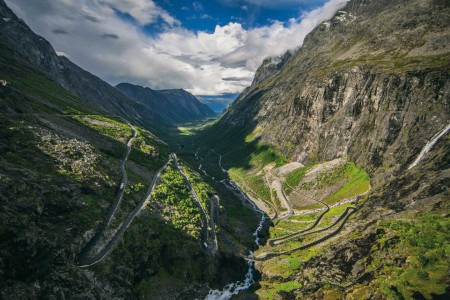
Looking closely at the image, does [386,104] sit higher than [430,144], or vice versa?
[386,104]

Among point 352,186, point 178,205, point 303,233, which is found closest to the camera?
point 178,205

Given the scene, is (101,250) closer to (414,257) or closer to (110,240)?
(110,240)

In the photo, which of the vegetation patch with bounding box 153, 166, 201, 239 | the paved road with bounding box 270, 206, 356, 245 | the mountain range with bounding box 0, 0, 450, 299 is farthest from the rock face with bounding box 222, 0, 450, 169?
the vegetation patch with bounding box 153, 166, 201, 239

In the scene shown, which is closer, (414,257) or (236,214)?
(414,257)

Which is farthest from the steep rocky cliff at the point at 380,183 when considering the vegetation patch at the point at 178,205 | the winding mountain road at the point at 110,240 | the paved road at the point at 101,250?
the winding mountain road at the point at 110,240

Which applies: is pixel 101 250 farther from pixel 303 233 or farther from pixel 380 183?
pixel 380 183

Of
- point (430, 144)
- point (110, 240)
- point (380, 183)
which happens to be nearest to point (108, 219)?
point (110, 240)

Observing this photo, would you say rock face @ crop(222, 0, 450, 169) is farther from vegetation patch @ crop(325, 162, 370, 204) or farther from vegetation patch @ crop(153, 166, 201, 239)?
vegetation patch @ crop(153, 166, 201, 239)

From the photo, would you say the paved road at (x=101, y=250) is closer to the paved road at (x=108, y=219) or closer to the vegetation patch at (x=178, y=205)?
the paved road at (x=108, y=219)

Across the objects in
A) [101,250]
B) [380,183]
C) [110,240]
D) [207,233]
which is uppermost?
[380,183]

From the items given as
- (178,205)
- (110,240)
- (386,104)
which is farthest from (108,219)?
(386,104)

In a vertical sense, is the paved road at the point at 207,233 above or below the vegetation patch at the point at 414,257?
below

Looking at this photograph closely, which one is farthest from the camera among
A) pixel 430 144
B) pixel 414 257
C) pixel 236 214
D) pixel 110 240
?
pixel 236 214

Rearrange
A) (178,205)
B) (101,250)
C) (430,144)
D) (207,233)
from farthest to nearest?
(430,144), (178,205), (207,233), (101,250)
